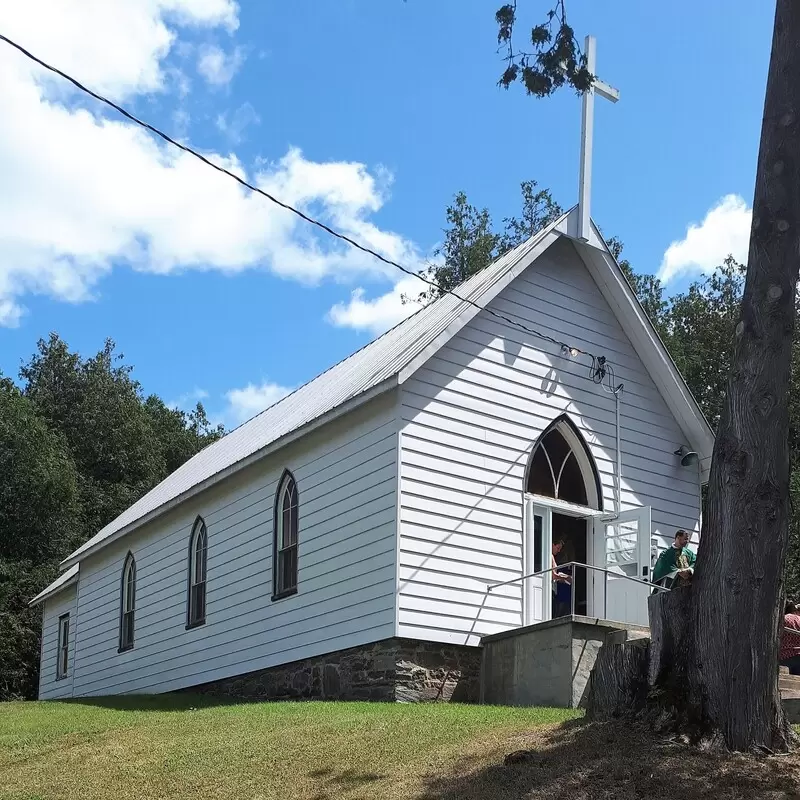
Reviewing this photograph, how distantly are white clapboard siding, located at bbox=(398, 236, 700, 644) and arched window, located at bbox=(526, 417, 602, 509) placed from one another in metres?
0.16

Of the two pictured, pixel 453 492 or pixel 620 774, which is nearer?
pixel 620 774

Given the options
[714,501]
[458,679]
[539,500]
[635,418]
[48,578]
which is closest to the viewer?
[714,501]

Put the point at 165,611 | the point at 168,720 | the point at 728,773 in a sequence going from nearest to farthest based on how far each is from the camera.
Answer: the point at 728,773 → the point at 168,720 → the point at 165,611

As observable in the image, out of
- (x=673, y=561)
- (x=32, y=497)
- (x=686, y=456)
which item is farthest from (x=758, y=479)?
(x=32, y=497)

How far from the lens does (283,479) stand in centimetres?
1900

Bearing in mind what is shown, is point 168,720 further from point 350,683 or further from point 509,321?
point 509,321

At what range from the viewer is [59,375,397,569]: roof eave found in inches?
630

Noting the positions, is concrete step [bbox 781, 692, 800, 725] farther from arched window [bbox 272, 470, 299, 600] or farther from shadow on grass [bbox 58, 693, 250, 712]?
arched window [bbox 272, 470, 299, 600]

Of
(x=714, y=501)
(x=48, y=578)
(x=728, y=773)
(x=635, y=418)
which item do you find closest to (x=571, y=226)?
(x=635, y=418)

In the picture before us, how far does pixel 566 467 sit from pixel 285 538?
4.58 metres

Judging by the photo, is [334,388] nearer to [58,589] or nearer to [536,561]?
[536,561]

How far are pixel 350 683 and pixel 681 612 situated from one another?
7.19 meters

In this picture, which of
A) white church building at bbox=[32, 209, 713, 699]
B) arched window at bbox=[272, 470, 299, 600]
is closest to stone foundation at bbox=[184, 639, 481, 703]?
white church building at bbox=[32, 209, 713, 699]

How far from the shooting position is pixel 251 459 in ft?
63.0
